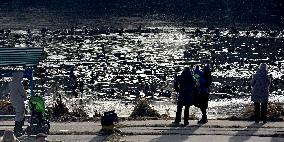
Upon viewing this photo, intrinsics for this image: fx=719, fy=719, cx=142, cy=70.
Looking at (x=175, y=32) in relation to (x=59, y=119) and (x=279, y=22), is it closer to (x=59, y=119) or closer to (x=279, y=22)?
(x=279, y=22)

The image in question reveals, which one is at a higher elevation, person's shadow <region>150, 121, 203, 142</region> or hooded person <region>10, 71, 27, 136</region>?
hooded person <region>10, 71, 27, 136</region>

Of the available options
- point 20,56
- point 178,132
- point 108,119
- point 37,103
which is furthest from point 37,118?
point 178,132

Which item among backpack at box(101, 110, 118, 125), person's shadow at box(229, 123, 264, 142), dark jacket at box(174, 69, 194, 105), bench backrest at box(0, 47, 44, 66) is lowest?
person's shadow at box(229, 123, 264, 142)

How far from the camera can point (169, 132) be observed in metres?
18.2

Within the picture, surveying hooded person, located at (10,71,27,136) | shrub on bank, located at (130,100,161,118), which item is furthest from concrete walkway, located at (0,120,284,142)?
shrub on bank, located at (130,100,161,118)

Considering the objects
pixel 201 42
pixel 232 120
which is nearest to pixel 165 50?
pixel 201 42

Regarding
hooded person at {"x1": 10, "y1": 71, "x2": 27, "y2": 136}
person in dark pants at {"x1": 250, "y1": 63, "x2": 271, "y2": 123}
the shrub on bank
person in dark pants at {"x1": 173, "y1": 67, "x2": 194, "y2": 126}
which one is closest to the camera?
hooded person at {"x1": 10, "y1": 71, "x2": 27, "y2": 136}

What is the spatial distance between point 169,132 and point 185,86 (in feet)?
4.80

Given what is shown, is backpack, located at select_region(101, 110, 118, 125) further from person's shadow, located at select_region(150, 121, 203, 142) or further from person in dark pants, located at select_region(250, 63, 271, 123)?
person in dark pants, located at select_region(250, 63, 271, 123)

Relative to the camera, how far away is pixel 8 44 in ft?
177

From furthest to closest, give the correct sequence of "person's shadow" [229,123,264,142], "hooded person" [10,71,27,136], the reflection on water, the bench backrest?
the reflection on water < the bench backrest < "hooded person" [10,71,27,136] < "person's shadow" [229,123,264,142]

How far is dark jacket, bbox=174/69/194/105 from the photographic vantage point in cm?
1898

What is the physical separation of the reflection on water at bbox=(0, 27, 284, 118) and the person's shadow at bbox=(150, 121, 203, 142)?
22.3 ft

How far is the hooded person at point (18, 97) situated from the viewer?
58.2 ft
